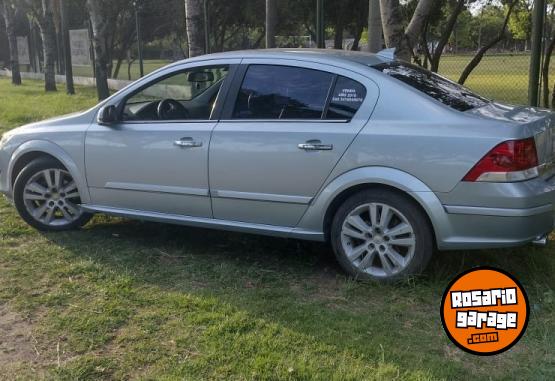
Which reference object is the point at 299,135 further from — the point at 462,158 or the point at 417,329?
the point at 417,329

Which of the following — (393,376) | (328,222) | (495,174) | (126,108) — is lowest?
(393,376)

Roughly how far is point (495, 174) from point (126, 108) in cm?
303

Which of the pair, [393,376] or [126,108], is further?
[126,108]

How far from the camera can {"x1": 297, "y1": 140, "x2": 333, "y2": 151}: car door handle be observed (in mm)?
4148

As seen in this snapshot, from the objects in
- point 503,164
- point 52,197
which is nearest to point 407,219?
point 503,164

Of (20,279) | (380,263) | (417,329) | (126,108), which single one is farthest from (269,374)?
(126,108)

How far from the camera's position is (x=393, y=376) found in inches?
122

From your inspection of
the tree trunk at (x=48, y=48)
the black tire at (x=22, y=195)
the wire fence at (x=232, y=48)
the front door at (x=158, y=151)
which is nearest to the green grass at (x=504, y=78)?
the wire fence at (x=232, y=48)

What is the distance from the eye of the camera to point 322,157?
13.7 ft

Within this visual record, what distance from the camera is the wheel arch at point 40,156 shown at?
521 cm

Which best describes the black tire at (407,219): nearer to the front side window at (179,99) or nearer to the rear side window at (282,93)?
the rear side window at (282,93)

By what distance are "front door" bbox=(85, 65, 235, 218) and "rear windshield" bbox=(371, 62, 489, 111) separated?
1299mm

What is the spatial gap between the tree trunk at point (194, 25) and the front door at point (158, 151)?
4968 mm

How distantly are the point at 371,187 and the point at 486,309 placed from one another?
1.57m
